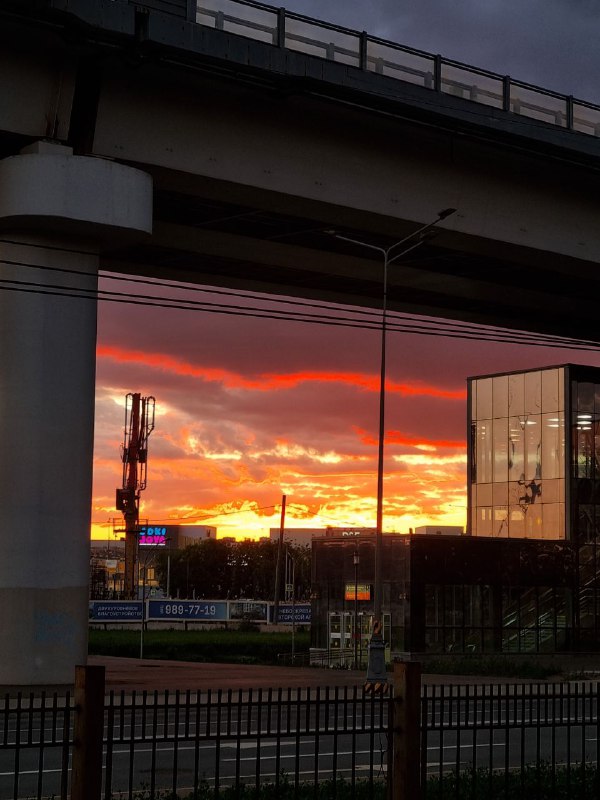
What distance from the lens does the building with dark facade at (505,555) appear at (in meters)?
51.2

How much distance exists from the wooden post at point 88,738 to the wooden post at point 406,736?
2.74 metres

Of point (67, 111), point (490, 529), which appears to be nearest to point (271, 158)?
point (67, 111)

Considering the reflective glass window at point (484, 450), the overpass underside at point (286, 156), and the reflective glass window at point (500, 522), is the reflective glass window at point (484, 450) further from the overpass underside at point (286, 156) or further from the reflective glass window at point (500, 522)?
the overpass underside at point (286, 156)

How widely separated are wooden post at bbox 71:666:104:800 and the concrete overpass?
1789cm

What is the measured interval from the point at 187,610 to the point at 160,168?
6205 cm

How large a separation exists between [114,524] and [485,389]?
13385cm

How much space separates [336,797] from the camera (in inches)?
535

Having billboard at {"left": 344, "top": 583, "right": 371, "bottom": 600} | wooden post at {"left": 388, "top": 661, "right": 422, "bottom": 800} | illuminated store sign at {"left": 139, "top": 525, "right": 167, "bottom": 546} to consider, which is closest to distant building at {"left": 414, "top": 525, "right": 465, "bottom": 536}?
illuminated store sign at {"left": 139, "top": 525, "right": 167, "bottom": 546}

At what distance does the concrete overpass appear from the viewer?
92.8 feet

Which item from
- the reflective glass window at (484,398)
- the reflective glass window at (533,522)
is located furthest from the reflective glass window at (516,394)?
the reflective glass window at (533,522)

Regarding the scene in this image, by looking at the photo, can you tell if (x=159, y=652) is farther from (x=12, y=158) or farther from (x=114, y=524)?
(x=114, y=524)

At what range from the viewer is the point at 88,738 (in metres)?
10.6

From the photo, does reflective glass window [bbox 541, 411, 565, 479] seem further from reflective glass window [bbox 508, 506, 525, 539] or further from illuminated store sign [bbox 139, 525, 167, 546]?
illuminated store sign [bbox 139, 525, 167, 546]

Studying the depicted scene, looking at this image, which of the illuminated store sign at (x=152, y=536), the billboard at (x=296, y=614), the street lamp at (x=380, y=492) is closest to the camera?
the street lamp at (x=380, y=492)
